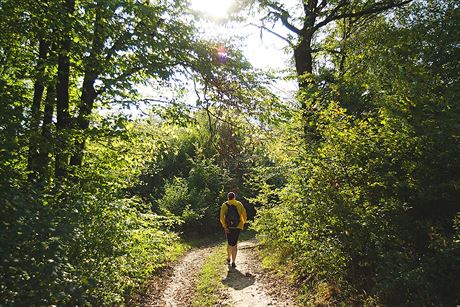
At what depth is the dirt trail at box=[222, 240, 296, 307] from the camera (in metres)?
7.18

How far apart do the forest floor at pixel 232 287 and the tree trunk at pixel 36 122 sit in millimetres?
4018

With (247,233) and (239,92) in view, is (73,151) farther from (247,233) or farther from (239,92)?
(247,233)

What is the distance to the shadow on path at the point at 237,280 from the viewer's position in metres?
8.41

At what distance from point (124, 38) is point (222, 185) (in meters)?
15.8

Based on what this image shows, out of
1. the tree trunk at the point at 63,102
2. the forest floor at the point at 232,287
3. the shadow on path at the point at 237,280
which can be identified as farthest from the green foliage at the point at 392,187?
Result: the tree trunk at the point at 63,102

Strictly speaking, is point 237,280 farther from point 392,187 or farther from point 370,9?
point 370,9

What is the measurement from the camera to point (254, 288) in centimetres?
815

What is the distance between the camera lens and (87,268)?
5633 mm

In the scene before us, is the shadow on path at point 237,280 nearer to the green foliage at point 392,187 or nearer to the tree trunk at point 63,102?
the green foliage at point 392,187

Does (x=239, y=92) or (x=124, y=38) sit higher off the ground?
(x=124, y=38)

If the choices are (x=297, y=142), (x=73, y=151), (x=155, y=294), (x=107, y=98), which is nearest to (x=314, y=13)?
(x=297, y=142)

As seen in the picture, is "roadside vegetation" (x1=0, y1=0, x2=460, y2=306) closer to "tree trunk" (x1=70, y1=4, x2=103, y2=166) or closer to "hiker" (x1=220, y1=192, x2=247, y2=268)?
"tree trunk" (x1=70, y1=4, x2=103, y2=166)

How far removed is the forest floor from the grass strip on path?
0.16ft

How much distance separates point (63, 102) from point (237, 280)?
21.4 feet
